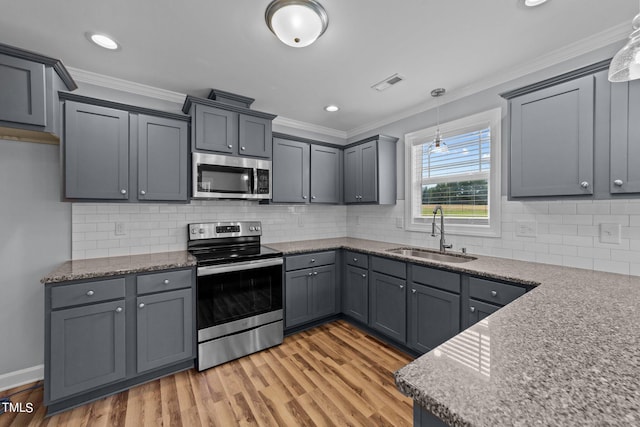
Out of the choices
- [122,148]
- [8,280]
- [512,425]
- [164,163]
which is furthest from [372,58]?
[8,280]

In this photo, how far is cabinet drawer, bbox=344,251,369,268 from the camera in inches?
116

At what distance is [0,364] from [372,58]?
3.78 metres

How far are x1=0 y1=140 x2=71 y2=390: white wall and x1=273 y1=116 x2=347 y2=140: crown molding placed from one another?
7.32 ft

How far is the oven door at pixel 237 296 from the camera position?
7.63 ft

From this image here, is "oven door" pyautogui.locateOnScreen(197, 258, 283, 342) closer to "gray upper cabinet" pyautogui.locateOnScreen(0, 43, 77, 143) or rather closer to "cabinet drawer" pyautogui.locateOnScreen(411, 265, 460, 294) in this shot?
"cabinet drawer" pyautogui.locateOnScreen(411, 265, 460, 294)

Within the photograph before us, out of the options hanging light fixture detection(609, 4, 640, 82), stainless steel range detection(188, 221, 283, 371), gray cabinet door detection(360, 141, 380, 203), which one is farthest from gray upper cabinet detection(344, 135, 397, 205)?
hanging light fixture detection(609, 4, 640, 82)

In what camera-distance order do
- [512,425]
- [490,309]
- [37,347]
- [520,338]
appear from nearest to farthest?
[512,425]
[520,338]
[490,309]
[37,347]

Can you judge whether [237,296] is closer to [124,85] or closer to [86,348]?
[86,348]

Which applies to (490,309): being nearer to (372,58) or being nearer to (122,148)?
(372,58)

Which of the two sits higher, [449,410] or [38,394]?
[449,410]

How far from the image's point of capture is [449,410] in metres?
0.57

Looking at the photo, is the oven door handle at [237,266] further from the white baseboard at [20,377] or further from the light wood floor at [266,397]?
the white baseboard at [20,377]

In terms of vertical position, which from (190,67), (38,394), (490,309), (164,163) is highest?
(190,67)

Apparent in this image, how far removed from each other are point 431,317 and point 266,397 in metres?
1.46
